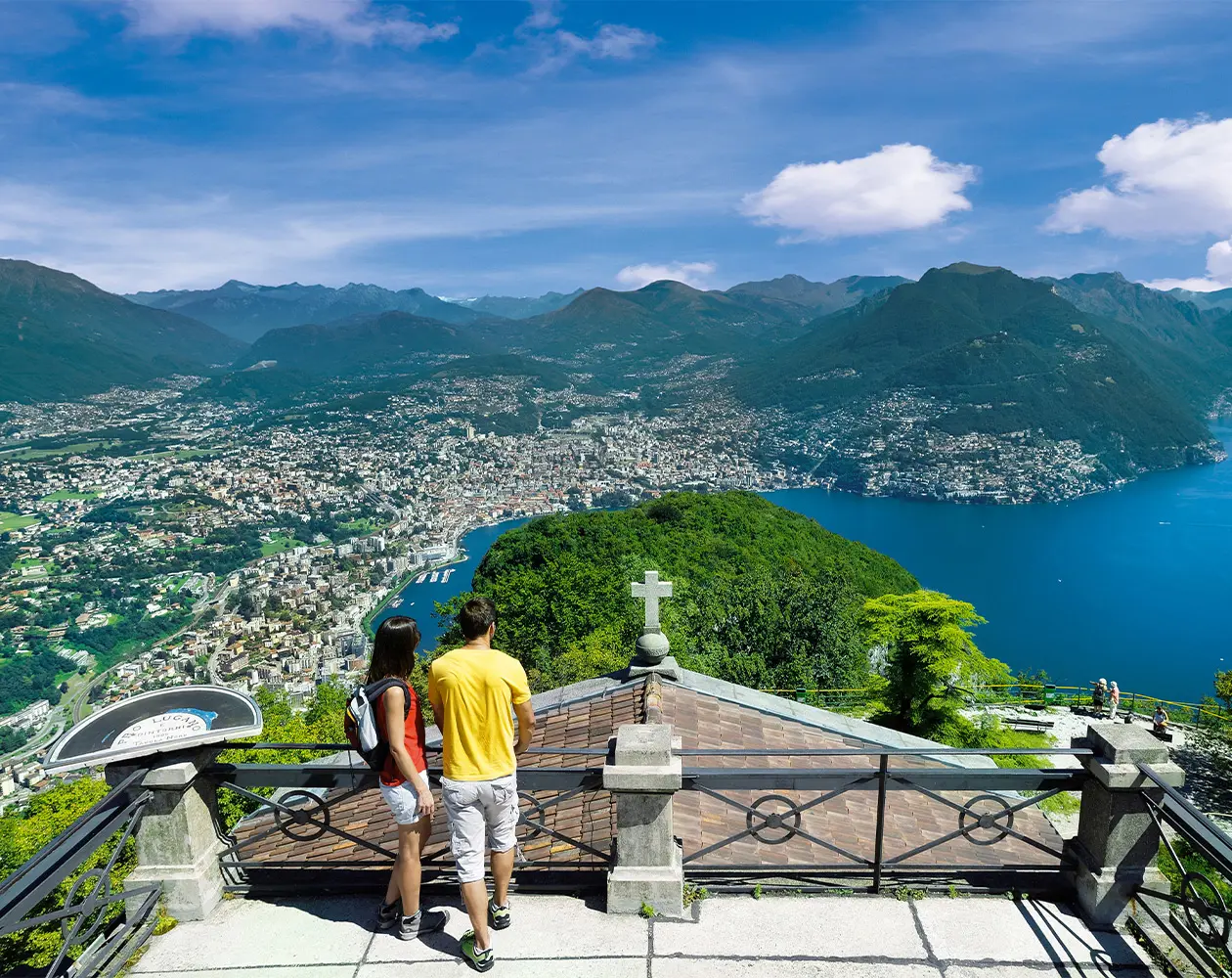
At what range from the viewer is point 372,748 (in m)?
3.32

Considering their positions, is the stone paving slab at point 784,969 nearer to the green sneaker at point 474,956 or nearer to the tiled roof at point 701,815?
the tiled roof at point 701,815

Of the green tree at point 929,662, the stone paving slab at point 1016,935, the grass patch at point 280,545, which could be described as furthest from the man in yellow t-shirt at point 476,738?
the grass patch at point 280,545

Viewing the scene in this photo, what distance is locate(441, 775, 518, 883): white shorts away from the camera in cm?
333

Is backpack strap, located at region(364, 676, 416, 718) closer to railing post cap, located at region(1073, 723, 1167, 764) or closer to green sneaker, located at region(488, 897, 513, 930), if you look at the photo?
green sneaker, located at region(488, 897, 513, 930)

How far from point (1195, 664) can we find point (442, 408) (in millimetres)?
136464

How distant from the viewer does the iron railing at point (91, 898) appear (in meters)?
2.86

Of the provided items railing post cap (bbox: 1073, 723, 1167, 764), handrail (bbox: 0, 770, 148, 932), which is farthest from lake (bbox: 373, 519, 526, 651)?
railing post cap (bbox: 1073, 723, 1167, 764)

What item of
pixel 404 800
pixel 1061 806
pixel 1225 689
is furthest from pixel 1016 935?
pixel 1225 689

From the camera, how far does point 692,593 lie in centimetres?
2831

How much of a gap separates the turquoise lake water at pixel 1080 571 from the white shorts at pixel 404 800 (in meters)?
52.8

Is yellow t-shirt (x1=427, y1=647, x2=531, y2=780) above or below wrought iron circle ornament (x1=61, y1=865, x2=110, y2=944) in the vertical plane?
above

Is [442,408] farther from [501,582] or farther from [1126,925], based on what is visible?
[1126,925]

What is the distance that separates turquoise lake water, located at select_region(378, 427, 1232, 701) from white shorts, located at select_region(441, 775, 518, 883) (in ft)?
172

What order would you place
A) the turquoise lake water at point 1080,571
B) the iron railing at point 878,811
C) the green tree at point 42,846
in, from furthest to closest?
the turquoise lake water at point 1080,571 → the green tree at point 42,846 → the iron railing at point 878,811
